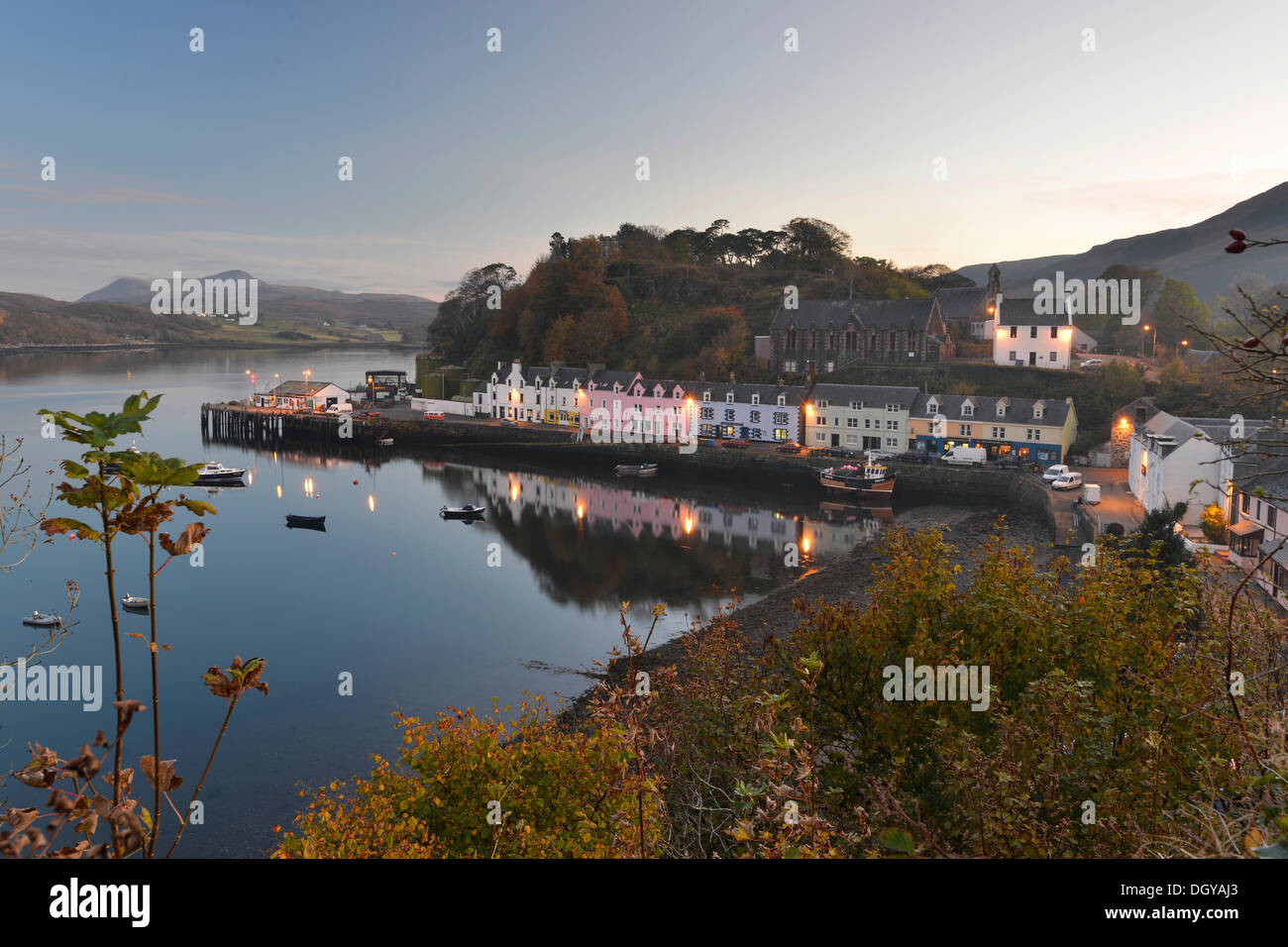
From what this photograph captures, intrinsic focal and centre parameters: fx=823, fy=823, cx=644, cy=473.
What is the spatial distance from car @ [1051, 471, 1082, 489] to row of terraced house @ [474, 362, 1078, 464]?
5.35 m

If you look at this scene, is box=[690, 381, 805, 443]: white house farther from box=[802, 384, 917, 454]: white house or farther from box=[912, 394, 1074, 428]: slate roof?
box=[912, 394, 1074, 428]: slate roof

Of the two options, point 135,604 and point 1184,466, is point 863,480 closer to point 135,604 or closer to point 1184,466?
point 1184,466

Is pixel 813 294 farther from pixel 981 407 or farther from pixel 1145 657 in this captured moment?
pixel 1145 657

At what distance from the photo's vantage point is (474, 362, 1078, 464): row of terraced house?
1873 inches

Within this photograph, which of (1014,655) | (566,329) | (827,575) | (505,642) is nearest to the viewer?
(1014,655)

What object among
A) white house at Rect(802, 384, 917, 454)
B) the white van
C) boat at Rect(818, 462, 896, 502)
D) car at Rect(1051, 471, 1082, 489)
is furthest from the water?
car at Rect(1051, 471, 1082, 489)

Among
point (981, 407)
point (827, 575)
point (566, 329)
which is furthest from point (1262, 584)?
point (566, 329)

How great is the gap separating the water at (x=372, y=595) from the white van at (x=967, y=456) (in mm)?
9345

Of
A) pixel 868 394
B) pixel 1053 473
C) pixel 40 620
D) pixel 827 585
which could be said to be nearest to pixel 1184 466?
pixel 1053 473

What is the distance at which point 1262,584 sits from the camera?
70.0ft

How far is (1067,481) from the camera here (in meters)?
40.6

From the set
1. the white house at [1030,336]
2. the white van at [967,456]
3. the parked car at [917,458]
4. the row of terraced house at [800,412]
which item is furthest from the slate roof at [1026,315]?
the parked car at [917,458]

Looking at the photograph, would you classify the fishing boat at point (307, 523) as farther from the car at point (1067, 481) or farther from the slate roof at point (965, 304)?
the slate roof at point (965, 304)
